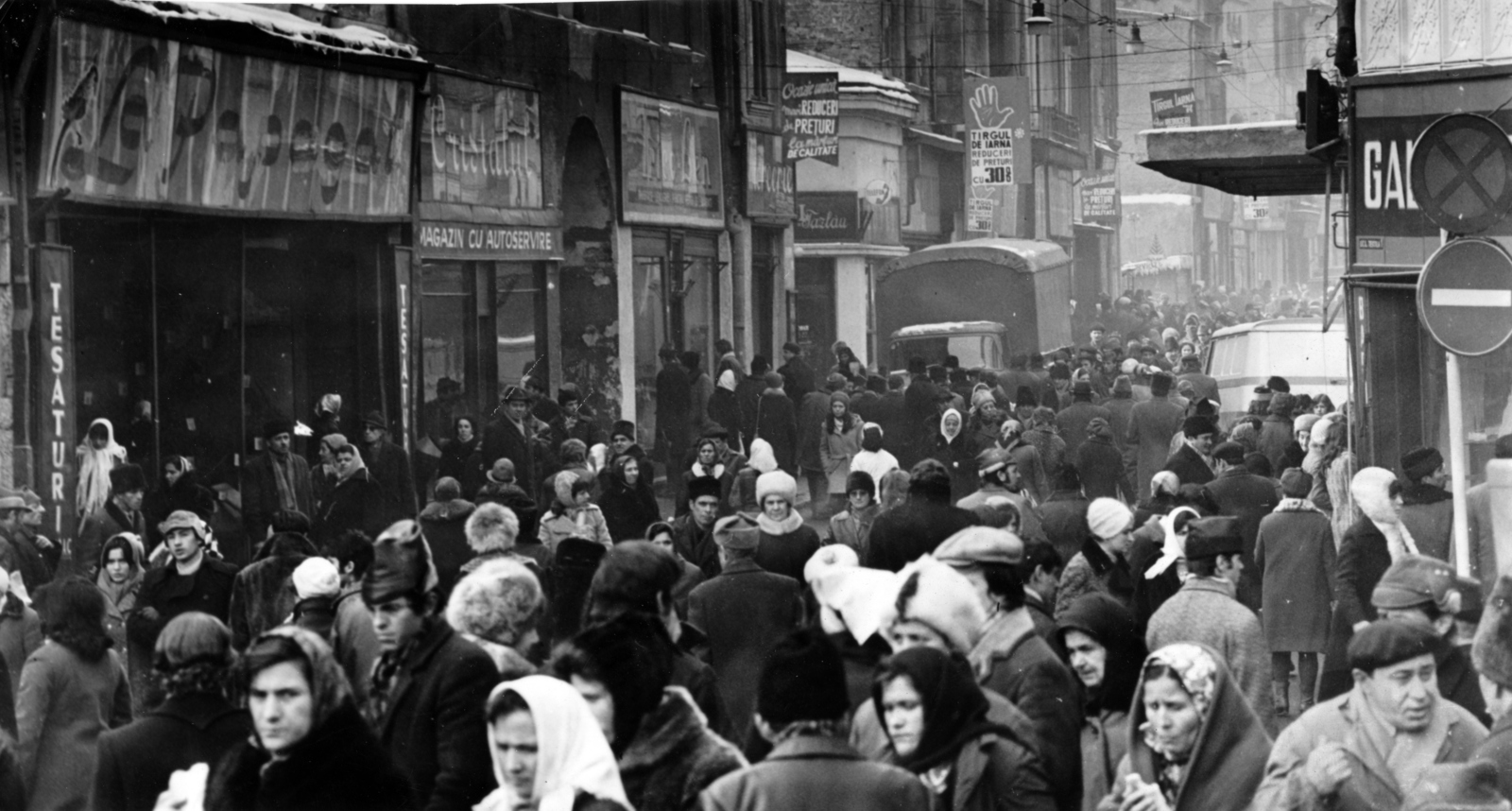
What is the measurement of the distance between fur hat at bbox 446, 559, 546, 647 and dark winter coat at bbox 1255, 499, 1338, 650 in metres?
5.55

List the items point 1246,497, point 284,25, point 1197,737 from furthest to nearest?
point 284,25, point 1246,497, point 1197,737

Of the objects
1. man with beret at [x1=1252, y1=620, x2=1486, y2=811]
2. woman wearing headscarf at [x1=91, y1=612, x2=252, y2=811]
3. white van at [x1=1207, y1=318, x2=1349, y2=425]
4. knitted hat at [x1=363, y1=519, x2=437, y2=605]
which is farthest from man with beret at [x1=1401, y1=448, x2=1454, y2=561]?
white van at [x1=1207, y1=318, x2=1349, y2=425]

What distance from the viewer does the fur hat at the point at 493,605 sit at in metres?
6.11

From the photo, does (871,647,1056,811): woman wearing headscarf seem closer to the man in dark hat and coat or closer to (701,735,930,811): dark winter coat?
(701,735,930,811): dark winter coat

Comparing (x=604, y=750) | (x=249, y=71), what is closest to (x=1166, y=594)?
(x=604, y=750)

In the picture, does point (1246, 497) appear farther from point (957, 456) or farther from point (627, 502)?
point (957, 456)

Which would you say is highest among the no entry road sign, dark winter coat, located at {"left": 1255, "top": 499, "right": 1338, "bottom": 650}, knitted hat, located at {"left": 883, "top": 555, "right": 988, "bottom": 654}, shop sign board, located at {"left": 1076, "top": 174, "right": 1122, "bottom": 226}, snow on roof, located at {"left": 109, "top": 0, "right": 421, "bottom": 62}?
shop sign board, located at {"left": 1076, "top": 174, "right": 1122, "bottom": 226}

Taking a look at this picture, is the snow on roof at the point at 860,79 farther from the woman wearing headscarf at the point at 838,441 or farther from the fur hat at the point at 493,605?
the fur hat at the point at 493,605

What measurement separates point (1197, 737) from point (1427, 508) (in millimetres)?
5262

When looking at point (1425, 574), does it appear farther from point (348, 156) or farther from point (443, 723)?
point (348, 156)

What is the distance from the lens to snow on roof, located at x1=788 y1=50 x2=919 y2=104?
34.8 m

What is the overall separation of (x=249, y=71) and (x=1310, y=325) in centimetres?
1160

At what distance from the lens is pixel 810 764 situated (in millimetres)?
4719

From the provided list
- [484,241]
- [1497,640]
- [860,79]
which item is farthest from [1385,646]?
[860,79]
